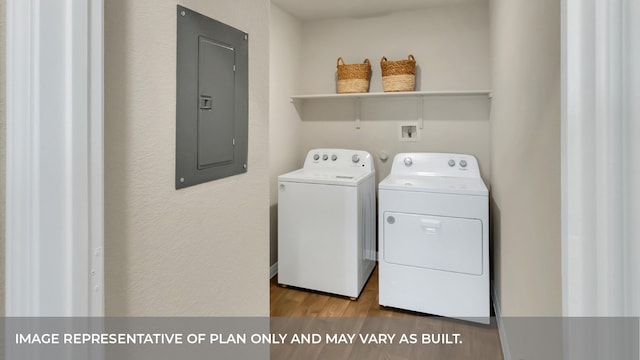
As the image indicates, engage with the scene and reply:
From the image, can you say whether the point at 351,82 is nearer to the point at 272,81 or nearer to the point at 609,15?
the point at 272,81

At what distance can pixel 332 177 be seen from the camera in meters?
2.68

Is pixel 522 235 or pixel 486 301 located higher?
pixel 522 235

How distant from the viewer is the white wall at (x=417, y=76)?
2838mm

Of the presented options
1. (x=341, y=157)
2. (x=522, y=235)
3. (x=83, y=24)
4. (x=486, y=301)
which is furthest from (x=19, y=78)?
(x=341, y=157)

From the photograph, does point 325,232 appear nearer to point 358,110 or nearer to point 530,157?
point 358,110

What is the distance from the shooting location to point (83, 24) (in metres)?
0.60

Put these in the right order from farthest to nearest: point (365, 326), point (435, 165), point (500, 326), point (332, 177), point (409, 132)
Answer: point (409, 132)
point (435, 165)
point (332, 177)
point (365, 326)
point (500, 326)

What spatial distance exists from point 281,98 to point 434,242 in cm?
170

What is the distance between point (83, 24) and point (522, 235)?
1.52 metres

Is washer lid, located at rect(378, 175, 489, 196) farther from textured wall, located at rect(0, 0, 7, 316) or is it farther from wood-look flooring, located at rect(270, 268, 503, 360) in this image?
textured wall, located at rect(0, 0, 7, 316)

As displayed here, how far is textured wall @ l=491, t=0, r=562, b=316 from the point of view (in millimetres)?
929

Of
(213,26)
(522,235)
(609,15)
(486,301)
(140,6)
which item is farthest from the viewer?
(486,301)

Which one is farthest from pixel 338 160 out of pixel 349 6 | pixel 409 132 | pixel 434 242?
pixel 349 6

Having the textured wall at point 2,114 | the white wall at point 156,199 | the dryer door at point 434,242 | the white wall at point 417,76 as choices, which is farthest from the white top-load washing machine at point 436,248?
the textured wall at point 2,114
